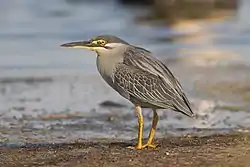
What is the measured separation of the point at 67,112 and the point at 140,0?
21676 millimetres

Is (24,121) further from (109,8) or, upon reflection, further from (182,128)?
(109,8)

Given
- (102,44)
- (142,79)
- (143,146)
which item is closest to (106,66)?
(102,44)

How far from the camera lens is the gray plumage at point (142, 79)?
820 centimetres

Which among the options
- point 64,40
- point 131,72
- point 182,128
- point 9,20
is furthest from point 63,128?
point 9,20

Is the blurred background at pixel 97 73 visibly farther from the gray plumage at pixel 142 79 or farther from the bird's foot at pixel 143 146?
the gray plumage at pixel 142 79

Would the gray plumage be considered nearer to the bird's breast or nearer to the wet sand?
the bird's breast

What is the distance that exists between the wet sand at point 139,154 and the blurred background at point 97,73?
87 centimetres

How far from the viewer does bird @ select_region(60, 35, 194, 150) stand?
26.9 feet

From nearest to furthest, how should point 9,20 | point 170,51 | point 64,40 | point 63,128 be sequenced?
point 63,128
point 170,51
point 64,40
point 9,20

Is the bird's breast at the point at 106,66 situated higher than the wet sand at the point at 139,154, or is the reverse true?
the bird's breast at the point at 106,66

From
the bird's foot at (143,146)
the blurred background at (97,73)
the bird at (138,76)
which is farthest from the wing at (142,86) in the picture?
the blurred background at (97,73)

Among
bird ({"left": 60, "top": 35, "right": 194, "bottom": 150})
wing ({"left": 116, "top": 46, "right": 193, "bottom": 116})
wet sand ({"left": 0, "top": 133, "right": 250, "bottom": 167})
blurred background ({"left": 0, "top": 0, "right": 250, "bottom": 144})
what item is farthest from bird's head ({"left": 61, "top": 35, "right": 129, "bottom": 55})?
blurred background ({"left": 0, "top": 0, "right": 250, "bottom": 144})

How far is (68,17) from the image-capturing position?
85.1 feet

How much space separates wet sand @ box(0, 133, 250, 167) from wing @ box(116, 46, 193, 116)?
0.44 metres
